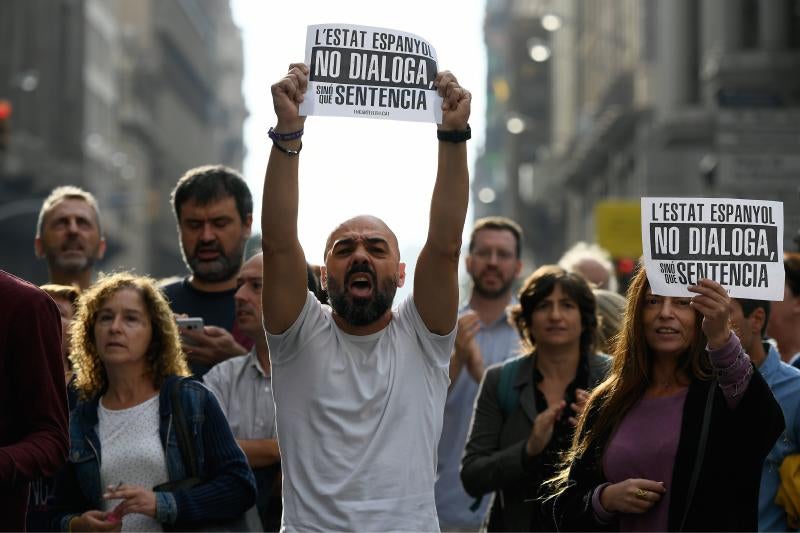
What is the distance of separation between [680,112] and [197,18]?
324 feet

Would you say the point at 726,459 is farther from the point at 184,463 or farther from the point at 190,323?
the point at 190,323

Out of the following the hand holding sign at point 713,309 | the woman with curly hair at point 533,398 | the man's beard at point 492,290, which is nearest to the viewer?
the hand holding sign at point 713,309

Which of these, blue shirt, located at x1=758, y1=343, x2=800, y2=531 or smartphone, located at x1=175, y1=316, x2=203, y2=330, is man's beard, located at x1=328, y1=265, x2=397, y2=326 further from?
smartphone, located at x1=175, y1=316, x2=203, y2=330

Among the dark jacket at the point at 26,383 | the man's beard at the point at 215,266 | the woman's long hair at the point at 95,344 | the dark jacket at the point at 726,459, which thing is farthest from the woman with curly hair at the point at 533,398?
the dark jacket at the point at 26,383

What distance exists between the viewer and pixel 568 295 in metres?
8.73

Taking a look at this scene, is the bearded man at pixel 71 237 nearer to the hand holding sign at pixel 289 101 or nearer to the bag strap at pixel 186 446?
the bag strap at pixel 186 446

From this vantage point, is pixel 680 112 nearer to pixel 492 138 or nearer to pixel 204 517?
pixel 204 517

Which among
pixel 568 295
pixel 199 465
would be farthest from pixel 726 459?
pixel 568 295

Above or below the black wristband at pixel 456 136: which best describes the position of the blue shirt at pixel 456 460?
below

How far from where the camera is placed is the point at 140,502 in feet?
23.4

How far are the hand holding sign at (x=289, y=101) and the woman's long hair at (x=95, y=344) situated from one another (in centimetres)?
153

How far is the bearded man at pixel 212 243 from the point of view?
8922 mm

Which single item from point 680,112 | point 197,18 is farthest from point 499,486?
point 197,18

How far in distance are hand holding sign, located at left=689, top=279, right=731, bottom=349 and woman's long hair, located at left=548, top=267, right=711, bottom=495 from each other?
1.03 ft
